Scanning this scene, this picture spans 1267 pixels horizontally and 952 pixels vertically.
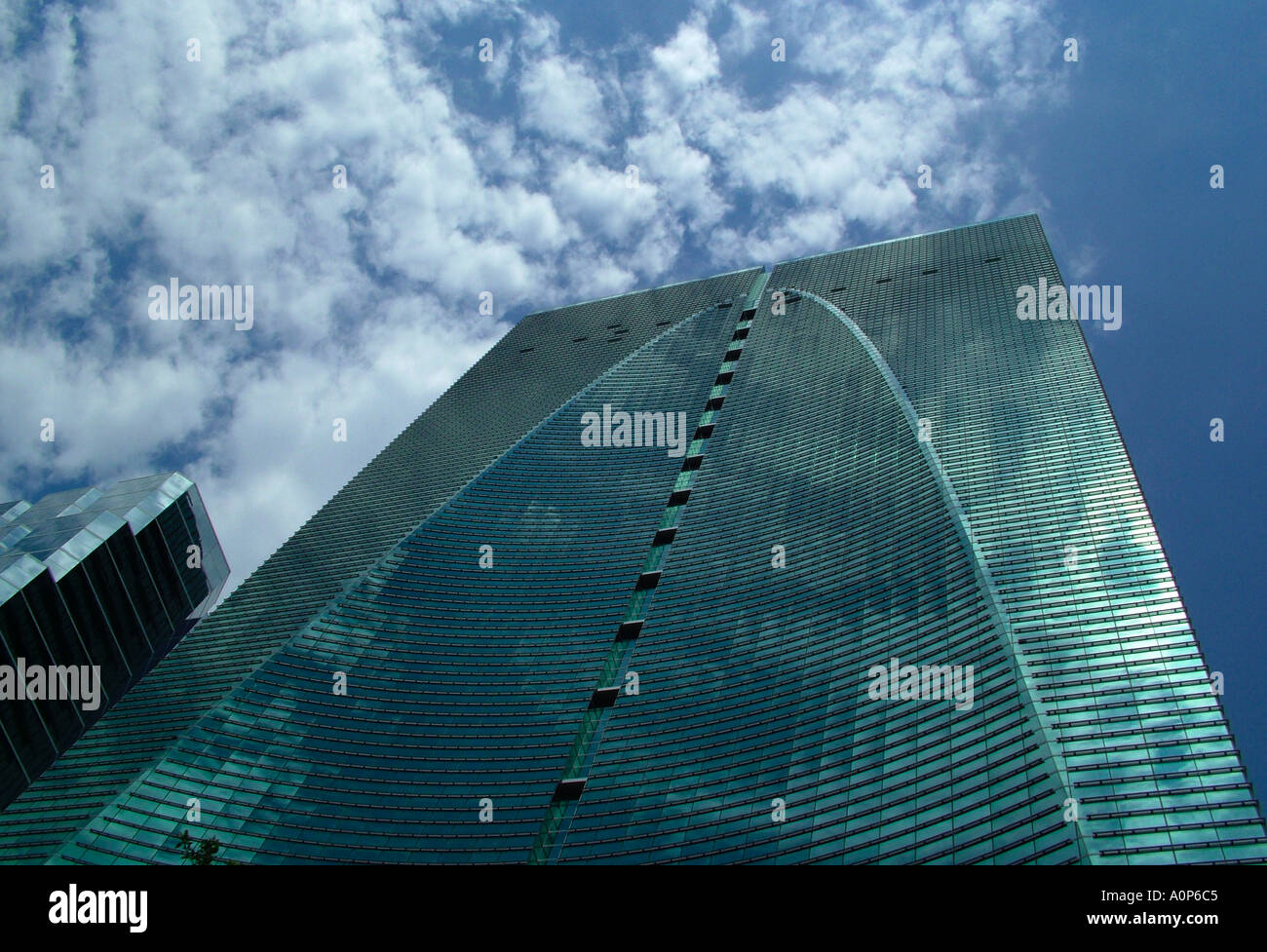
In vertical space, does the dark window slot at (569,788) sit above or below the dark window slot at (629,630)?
below

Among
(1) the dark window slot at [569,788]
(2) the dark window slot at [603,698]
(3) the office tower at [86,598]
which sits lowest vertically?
(1) the dark window slot at [569,788]

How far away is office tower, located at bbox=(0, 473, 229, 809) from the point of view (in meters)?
83.7

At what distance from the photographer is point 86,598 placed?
94.4 meters

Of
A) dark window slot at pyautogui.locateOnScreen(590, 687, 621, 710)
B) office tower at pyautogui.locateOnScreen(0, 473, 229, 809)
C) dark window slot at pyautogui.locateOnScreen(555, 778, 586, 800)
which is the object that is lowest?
dark window slot at pyautogui.locateOnScreen(555, 778, 586, 800)

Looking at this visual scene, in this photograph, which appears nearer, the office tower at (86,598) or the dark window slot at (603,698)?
the dark window slot at (603,698)

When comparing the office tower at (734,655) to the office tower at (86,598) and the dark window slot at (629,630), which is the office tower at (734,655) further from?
the office tower at (86,598)

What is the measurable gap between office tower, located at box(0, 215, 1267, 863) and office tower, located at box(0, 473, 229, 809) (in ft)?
41.6

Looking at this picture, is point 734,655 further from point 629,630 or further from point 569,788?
point 569,788

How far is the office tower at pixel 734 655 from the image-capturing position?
4981cm

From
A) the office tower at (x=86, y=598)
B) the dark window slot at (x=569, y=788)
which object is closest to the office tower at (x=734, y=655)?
the dark window slot at (x=569, y=788)

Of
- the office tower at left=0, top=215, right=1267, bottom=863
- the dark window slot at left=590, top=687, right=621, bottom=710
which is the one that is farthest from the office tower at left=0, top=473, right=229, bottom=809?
the dark window slot at left=590, top=687, right=621, bottom=710

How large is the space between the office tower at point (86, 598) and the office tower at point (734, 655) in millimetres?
12679

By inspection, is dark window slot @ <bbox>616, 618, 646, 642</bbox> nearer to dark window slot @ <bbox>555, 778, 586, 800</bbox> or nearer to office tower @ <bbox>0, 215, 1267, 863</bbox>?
office tower @ <bbox>0, 215, 1267, 863</bbox>

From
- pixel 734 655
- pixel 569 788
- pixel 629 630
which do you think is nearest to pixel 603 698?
pixel 629 630
